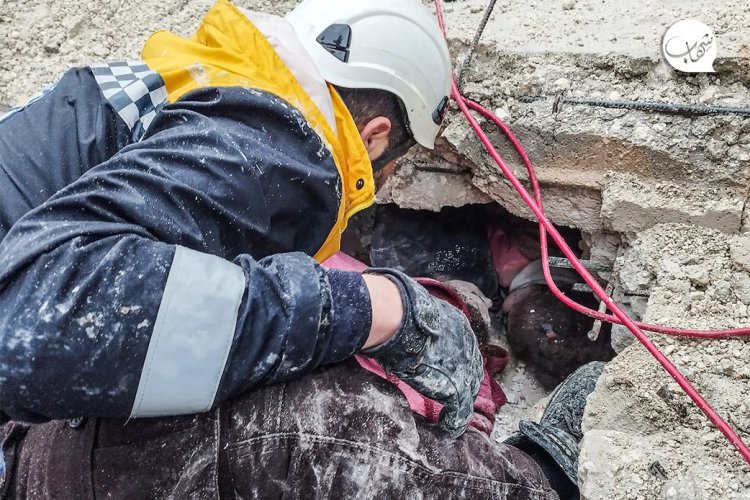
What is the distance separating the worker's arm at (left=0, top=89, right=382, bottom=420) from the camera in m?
1.01

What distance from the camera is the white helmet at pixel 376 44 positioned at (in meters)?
1.56

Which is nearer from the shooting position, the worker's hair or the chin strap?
the worker's hair

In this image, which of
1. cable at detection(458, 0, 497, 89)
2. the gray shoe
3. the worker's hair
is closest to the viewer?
the worker's hair

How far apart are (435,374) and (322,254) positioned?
0.47 m

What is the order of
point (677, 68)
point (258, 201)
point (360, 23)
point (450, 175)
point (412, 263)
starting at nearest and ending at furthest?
point (258, 201)
point (360, 23)
point (677, 68)
point (450, 175)
point (412, 263)

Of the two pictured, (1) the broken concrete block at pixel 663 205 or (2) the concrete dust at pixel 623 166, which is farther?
(1) the broken concrete block at pixel 663 205

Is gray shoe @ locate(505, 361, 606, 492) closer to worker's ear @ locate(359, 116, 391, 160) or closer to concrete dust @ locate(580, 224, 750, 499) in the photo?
concrete dust @ locate(580, 224, 750, 499)

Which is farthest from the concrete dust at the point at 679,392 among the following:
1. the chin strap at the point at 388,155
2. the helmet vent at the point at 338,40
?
the helmet vent at the point at 338,40

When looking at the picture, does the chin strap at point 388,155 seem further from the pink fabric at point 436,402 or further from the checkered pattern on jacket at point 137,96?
the checkered pattern on jacket at point 137,96

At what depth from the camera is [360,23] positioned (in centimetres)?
160

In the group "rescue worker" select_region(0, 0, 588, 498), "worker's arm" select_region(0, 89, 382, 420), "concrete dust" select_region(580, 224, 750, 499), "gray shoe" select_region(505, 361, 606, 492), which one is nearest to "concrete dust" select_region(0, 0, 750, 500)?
"concrete dust" select_region(580, 224, 750, 499)

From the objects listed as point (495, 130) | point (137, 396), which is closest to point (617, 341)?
point (495, 130)

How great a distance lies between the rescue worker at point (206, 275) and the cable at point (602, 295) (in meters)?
0.41

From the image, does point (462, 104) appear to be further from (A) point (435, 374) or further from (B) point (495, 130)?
(A) point (435, 374)
